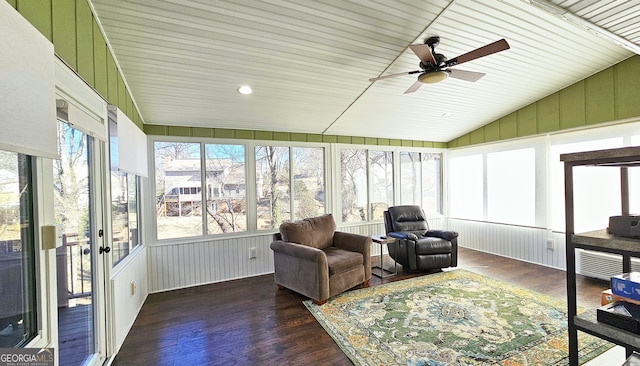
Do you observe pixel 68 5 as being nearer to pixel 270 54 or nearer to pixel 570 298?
pixel 270 54

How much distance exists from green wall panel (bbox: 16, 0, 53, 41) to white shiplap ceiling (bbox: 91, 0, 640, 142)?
73 centimetres

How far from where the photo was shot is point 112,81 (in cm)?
242

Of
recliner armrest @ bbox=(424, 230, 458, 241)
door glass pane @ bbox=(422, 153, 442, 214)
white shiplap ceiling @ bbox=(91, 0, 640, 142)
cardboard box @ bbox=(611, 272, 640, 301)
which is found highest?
white shiplap ceiling @ bbox=(91, 0, 640, 142)

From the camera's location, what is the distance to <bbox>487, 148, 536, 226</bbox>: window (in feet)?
15.4

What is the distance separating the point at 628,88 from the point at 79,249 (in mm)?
6194

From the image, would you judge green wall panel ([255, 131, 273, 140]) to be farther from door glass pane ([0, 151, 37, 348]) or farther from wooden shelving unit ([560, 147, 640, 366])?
wooden shelving unit ([560, 147, 640, 366])

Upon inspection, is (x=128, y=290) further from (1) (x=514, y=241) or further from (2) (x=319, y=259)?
(1) (x=514, y=241)

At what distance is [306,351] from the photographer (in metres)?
2.29

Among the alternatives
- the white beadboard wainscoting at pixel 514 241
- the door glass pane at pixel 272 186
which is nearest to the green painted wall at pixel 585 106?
the white beadboard wainscoting at pixel 514 241

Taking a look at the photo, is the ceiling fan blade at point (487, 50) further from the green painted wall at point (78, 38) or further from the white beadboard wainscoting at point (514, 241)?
the white beadboard wainscoting at point (514, 241)

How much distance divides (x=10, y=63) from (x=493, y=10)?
3.34 m

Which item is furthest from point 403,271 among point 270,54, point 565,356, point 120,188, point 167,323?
point 120,188

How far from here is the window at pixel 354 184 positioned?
521 centimetres

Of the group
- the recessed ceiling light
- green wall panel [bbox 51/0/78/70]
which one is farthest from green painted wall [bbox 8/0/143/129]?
the recessed ceiling light
